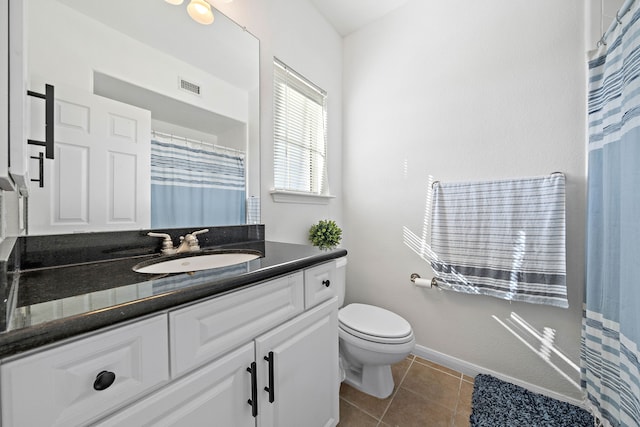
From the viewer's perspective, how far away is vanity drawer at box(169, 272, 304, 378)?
55 centimetres

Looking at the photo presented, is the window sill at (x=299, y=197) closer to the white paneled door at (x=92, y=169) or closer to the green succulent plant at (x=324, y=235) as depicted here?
the green succulent plant at (x=324, y=235)

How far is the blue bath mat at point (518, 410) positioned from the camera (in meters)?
1.18

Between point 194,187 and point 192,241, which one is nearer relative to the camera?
point 192,241

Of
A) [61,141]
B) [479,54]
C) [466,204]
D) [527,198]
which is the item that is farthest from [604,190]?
[61,141]

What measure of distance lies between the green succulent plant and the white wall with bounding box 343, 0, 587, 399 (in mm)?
349

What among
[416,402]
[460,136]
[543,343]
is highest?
[460,136]

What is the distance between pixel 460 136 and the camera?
157 centimetres

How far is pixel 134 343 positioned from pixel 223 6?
1.58 meters

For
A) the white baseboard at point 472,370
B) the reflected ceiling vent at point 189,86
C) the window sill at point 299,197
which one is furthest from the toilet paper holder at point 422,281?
the reflected ceiling vent at point 189,86

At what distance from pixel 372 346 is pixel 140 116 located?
1.52m

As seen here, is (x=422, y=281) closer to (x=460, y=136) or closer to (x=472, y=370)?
(x=472, y=370)

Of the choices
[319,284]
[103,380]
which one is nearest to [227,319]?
[103,380]

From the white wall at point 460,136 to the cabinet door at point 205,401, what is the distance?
4.60 feet

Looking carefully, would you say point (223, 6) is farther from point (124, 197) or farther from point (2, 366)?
Answer: point (2, 366)
